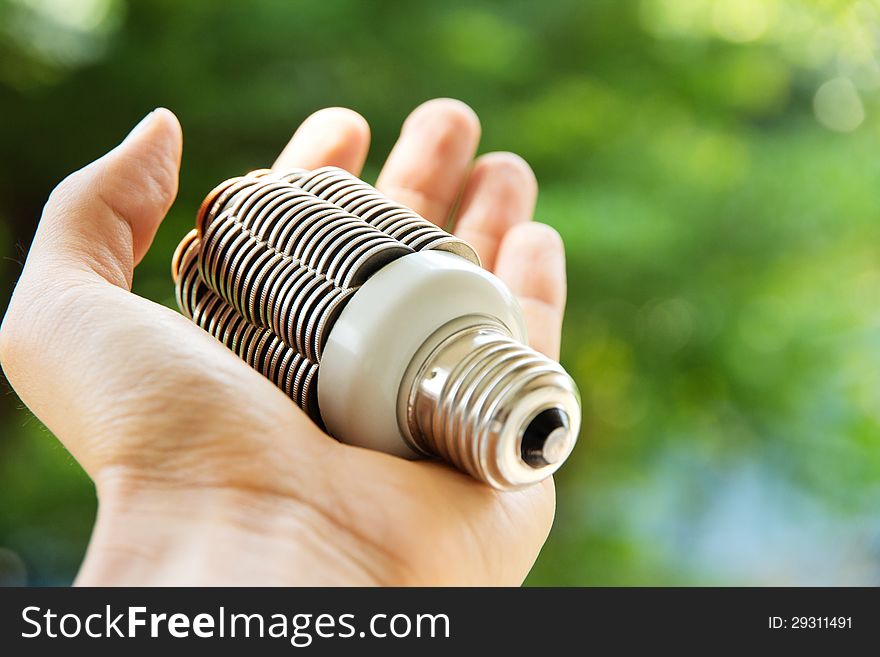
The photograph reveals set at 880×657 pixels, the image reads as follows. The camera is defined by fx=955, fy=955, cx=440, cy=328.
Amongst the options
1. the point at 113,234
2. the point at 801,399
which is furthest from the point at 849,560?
the point at 113,234

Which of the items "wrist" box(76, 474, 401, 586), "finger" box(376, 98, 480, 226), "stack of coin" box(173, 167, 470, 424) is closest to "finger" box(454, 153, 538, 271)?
"finger" box(376, 98, 480, 226)

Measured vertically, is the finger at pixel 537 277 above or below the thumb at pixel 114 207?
above

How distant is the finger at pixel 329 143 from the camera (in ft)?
1.78

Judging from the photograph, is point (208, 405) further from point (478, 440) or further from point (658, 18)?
point (658, 18)

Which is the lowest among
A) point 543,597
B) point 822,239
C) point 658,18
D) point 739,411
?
point 543,597

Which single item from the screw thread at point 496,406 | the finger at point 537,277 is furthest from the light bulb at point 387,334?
the finger at point 537,277

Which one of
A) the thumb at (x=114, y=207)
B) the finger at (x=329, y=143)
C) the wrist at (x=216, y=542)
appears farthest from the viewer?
the finger at (x=329, y=143)

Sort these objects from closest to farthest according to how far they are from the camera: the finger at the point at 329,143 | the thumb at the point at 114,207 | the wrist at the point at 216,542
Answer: the wrist at the point at 216,542, the thumb at the point at 114,207, the finger at the point at 329,143

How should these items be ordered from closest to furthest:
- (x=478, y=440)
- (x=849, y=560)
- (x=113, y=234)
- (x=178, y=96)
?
(x=478, y=440)
(x=113, y=234)
(x=178, y=96)
(x=849, y=560)

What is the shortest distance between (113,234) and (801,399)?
1.66 ft

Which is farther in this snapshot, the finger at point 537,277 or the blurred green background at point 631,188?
the blurred green background at point 631,188

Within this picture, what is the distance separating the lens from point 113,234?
41 centimetres

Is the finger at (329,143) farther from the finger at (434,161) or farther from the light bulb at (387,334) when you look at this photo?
the light bulb at (387,334)

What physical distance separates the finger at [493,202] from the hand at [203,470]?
0.67ft
